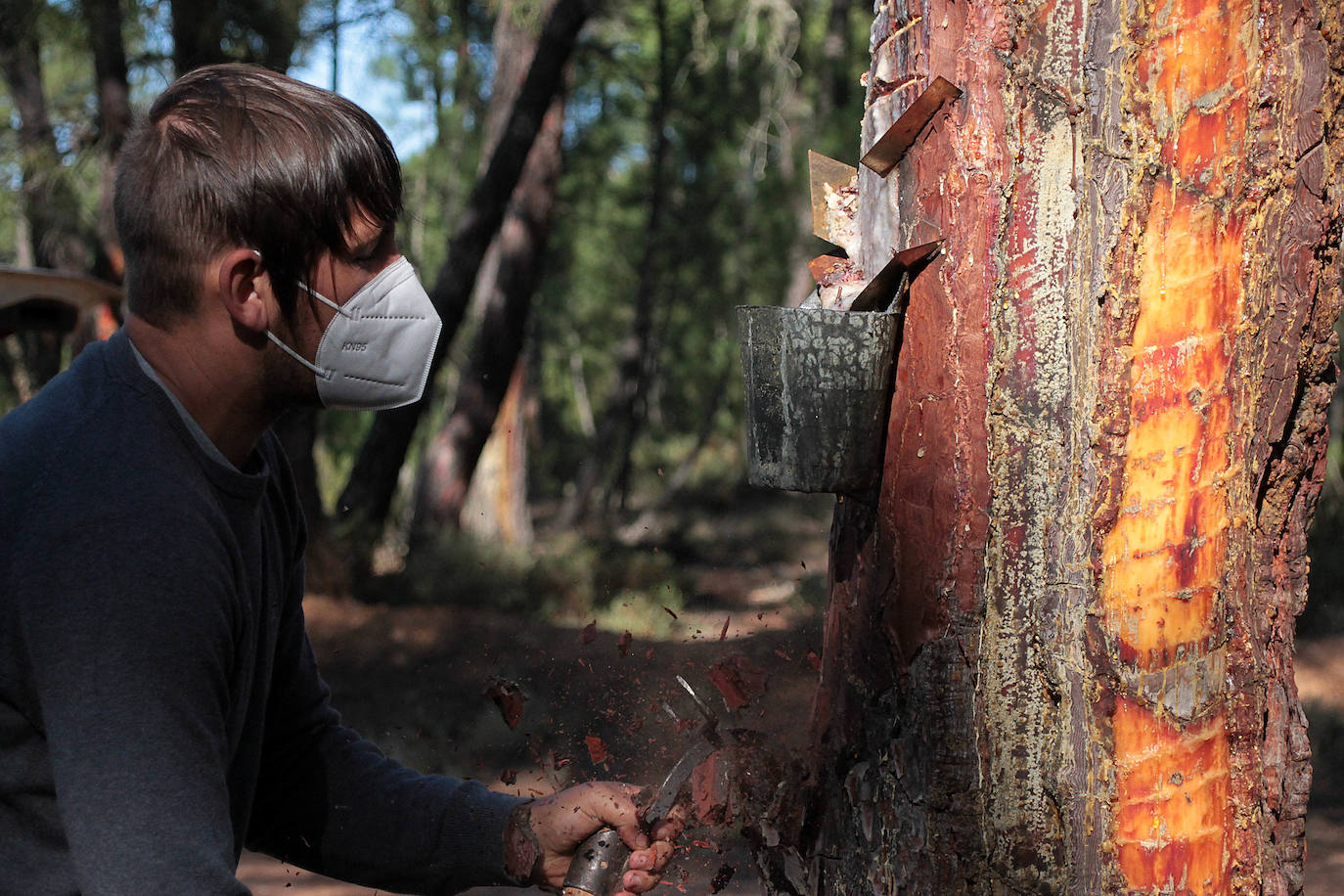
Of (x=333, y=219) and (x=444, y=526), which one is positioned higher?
(x=333, y=219)

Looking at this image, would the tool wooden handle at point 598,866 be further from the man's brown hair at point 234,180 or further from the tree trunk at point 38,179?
the tree trunk at point 38,179

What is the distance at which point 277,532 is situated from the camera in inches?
72.5

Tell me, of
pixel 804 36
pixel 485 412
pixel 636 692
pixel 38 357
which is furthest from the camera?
pixel 804 36

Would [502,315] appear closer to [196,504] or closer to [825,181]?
[825,181]

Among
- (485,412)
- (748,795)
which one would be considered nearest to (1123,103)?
(748,795)

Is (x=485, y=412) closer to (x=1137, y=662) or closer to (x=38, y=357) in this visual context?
(x=38, y=357)

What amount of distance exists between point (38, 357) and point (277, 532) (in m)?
13.0

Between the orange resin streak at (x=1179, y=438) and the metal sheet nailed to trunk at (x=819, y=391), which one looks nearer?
the orange resin streak at (x=1179, y=438)

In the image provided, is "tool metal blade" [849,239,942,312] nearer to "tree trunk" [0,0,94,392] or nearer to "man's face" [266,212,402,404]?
"man's face" [266,212,402,404]

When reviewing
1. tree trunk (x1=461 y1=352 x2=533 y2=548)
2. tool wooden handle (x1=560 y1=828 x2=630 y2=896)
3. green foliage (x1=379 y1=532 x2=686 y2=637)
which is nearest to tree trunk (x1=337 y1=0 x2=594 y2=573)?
green foliage (x1=379 y1=532 x2=686 y2=637)

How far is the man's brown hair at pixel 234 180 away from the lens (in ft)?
4.87

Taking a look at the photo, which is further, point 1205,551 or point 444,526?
point 444,526

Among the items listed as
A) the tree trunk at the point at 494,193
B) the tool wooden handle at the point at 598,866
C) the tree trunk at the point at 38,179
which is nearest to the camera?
the tool wooden handle at the point at 598,866

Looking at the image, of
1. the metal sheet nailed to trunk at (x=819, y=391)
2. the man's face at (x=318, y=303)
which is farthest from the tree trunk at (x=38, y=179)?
the metal sheet nailed to trunk at (x=819, y=391)
